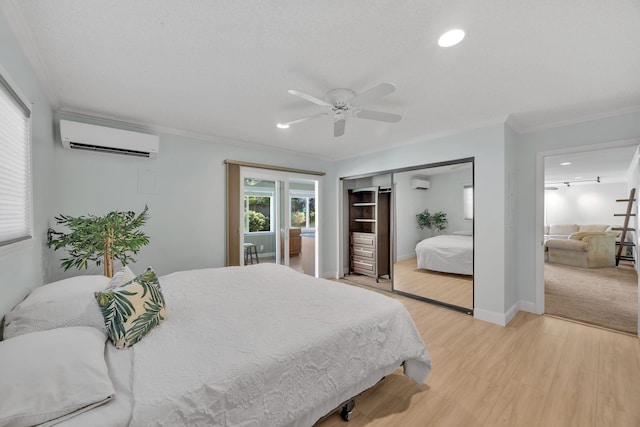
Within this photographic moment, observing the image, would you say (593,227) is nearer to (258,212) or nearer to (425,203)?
(425,203)

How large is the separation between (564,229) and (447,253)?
252 inches

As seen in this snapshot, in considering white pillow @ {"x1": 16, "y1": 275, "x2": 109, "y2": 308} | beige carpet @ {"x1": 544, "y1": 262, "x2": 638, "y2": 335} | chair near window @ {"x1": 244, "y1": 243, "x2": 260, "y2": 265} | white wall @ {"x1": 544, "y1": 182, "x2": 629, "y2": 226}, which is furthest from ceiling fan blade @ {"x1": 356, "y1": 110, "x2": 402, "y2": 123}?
white wall @ {"x1": 544, "y1": 182, "x2": 629, "y2": 226}

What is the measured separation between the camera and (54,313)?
4.43ft

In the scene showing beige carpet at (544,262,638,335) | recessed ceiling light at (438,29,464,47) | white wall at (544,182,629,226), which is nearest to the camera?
recessed ceiling light at (438,29,464,47)

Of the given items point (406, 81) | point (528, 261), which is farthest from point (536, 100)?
point (528, 261)

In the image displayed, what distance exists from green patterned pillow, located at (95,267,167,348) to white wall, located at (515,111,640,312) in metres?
4.01

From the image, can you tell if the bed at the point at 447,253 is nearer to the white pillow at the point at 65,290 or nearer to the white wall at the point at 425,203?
the white wall at the point at 425,203

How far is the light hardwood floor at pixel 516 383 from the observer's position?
170 centimetres

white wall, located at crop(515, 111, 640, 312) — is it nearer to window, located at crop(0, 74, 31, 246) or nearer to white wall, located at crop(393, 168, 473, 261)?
white wall, located at crop(393, 168, 473, 261)

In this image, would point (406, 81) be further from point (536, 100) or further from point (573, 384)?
point (573, 384)

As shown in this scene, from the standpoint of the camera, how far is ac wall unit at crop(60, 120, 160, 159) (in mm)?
2627

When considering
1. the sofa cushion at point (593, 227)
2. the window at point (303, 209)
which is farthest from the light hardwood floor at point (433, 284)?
the sofa cushion at point (593, 227)

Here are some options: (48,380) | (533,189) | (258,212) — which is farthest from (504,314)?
(48,380)

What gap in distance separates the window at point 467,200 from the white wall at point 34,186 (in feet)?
13.7
